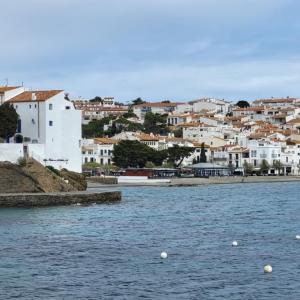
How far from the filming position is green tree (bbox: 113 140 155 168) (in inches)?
4323

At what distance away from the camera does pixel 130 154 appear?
360 ft

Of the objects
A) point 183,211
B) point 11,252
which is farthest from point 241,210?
point 11,252

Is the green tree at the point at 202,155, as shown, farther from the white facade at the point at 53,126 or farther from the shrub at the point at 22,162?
the shrub at the point at 22,162

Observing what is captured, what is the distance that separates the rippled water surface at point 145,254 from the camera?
79.1 feet

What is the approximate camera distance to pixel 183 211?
2046 inches

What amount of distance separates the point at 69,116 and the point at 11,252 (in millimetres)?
38560

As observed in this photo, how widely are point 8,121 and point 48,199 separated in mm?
13959

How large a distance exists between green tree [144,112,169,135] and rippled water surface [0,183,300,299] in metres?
104

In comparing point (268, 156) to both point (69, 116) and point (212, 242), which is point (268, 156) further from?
point (212, 242)

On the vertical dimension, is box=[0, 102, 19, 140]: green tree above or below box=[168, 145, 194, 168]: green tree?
above

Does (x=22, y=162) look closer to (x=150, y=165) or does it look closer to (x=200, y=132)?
(x=150, y=165)

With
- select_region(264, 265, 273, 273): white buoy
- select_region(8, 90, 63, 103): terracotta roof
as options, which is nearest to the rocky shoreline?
select_region(8, 90, 63, 103): terracotta roof

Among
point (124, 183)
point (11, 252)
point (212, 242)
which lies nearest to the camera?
point (11, 252)

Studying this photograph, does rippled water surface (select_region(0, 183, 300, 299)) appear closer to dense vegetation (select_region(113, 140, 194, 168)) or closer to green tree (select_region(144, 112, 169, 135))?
dense vegetation (select_region(113, 140, 194, 168))
